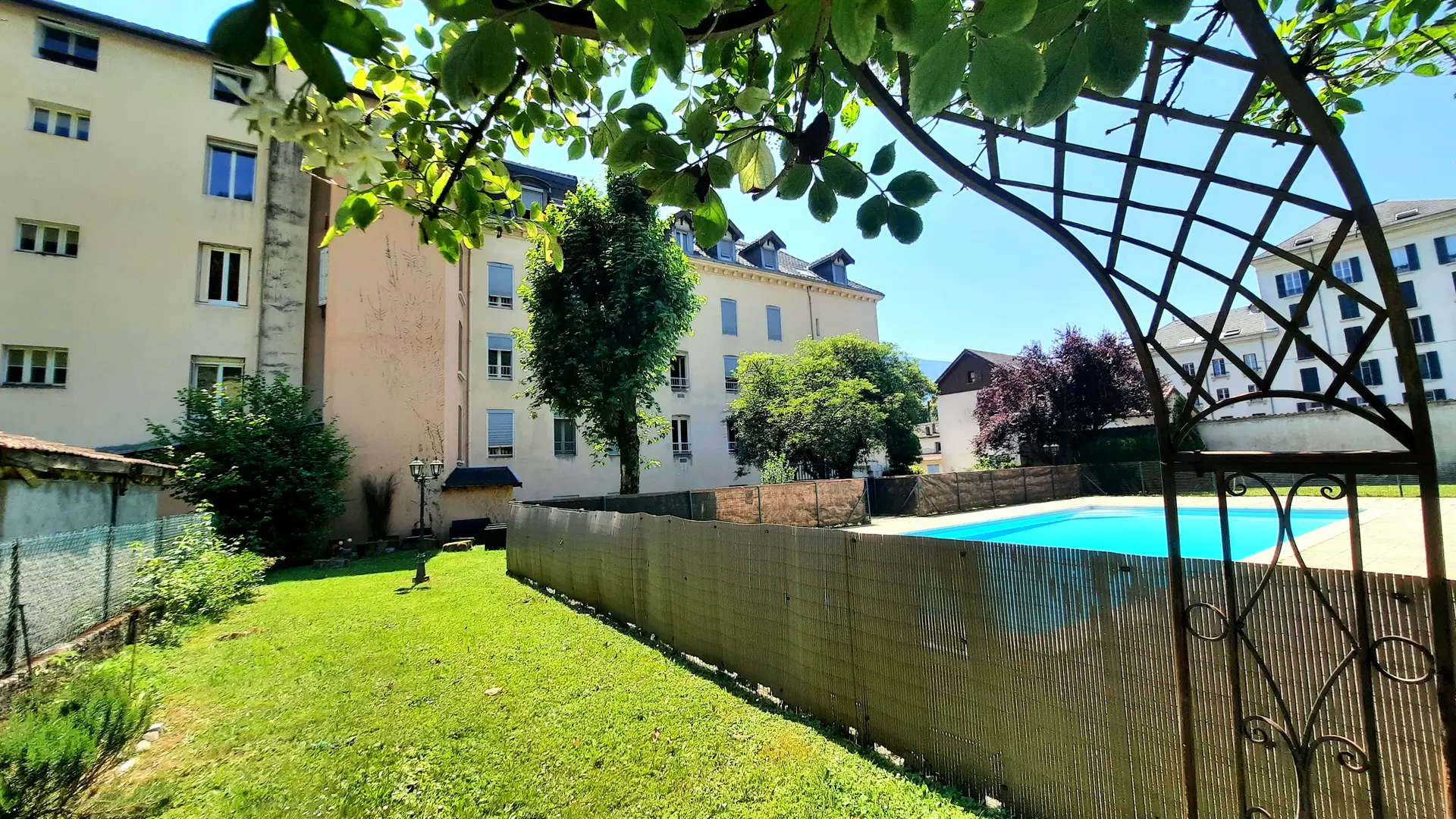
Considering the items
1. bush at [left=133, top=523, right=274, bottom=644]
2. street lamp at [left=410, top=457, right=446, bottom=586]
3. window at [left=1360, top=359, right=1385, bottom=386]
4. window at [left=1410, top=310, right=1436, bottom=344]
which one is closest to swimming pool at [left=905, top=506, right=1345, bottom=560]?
street lamp at [left=410, top=457, right=446, bottom=586]

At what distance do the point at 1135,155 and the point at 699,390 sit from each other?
2475 cm

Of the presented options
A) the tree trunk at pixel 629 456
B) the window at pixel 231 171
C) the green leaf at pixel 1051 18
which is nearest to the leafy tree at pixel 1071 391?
the tree trunk at pixel 629 456

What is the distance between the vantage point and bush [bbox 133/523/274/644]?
25.6 feet

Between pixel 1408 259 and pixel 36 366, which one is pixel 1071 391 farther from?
pixel 36 366

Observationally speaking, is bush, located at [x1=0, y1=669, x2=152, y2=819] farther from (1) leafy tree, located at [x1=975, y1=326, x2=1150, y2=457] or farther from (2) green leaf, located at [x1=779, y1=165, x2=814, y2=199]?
(1) leafy tree, located at [x1=975, y1=326, x2=1150, y2=457]

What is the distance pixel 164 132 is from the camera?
52.5 ft

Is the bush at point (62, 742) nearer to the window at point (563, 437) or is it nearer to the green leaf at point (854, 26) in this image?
the green leaf at point (854, 26)

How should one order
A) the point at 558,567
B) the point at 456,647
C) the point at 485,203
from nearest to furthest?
the point at 485,203 < the point at 456,647 < the point at 558,567

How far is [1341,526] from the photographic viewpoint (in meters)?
13.4

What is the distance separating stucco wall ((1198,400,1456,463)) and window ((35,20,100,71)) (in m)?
41.3

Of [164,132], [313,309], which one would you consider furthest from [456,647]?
[164,132]

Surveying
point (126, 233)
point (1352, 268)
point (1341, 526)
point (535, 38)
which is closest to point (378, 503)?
point (126, 233)

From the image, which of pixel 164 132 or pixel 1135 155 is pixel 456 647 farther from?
pixel 164 132

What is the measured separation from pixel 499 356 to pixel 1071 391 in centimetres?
2595
